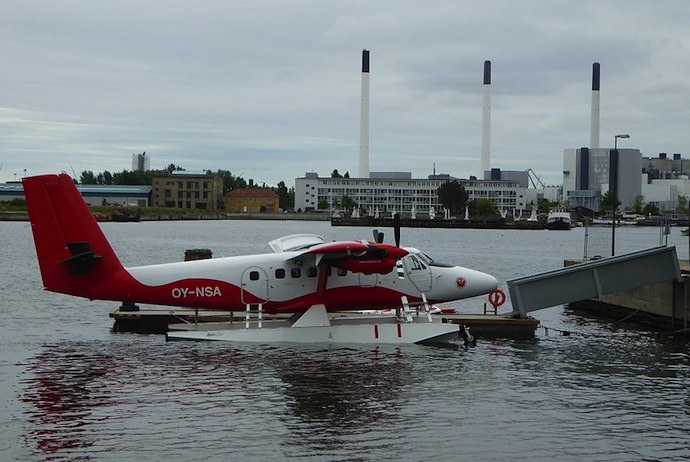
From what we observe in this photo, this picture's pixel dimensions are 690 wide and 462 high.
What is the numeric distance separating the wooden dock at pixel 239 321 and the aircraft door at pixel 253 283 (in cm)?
248

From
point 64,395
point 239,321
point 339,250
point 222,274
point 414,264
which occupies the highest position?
point 339,250

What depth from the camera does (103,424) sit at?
18.6 metres

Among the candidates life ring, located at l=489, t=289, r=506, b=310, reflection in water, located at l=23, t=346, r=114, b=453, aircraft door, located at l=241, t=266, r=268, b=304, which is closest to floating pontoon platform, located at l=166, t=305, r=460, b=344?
aircraft door, located at l=241, t=266, r=268, b=304

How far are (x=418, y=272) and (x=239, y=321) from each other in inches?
242

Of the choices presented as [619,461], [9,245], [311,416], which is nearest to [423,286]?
[311,416]

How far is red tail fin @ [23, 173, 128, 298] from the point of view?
27.0 meters

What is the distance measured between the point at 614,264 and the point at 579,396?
10127 millimetres

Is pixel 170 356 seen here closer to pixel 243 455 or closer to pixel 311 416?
pixel 311 416

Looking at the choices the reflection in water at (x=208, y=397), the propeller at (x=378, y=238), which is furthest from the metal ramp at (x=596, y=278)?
the reflection in water at (x=208, y=397)

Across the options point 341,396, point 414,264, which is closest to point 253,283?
point 414,264

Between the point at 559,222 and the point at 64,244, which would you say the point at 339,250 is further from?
the point at 559,222

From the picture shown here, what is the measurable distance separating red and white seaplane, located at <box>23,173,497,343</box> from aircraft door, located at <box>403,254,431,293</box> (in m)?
0.03

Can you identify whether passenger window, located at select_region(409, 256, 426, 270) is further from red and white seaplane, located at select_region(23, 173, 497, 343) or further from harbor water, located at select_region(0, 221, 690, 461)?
harbor water, located at select_region(0, 221, 690, 461)

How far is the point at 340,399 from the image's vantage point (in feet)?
69.6
